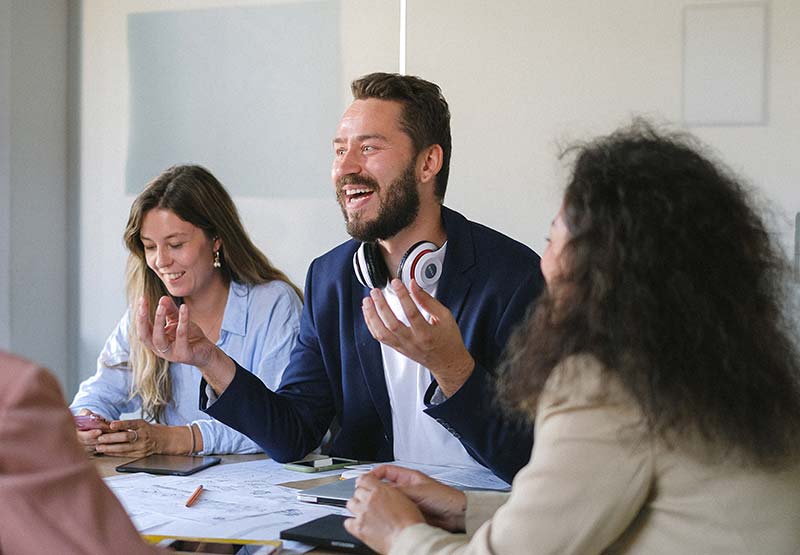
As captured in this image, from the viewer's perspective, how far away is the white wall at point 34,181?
157 inches

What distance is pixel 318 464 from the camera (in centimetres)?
205

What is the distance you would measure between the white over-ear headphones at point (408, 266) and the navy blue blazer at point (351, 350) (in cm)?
3

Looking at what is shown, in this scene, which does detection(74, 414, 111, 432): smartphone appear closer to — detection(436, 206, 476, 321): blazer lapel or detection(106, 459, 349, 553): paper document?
detection(106, 459, 349, 553): paper document

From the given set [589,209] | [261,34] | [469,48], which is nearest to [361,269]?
[589,209]

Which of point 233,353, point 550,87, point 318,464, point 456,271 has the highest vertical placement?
point 550,87

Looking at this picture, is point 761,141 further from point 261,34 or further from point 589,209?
point 589,209

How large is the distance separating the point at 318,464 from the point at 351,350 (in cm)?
33

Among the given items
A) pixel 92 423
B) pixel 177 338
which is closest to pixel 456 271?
pixel 177 338

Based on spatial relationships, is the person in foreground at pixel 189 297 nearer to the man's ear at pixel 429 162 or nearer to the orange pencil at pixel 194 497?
the man's ear at pixel 429 162

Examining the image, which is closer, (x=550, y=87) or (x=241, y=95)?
(x=550, y=87)

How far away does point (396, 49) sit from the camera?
379cm

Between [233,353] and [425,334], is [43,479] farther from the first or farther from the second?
[233,353]

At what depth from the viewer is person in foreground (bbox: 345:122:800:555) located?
1.12 metres

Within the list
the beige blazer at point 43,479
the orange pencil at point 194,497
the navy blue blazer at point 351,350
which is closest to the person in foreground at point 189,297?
the navy blue blazer at point 351,350
